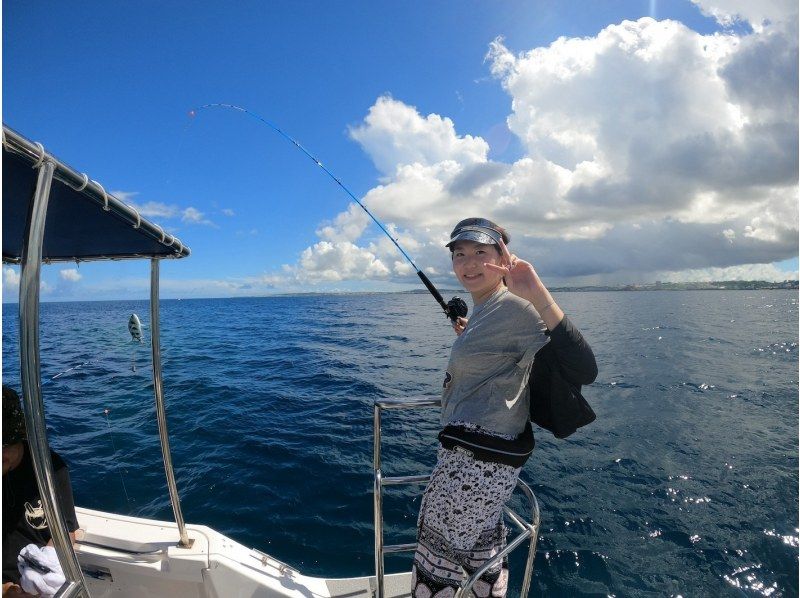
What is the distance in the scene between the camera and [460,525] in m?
2.00

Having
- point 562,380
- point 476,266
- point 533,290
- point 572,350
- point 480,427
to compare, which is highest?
point 476,266

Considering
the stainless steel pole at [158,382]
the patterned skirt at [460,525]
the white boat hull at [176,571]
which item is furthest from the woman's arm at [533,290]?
the stainless steel pole at [158,382]

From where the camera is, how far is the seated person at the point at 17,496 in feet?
7.36

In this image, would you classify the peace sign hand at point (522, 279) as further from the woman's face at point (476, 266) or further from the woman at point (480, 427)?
the woman's face at point (476, 266)

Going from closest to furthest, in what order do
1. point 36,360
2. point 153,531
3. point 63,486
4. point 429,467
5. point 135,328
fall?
point 36,360 < point 63,486 < point 153,531 < point 429,467 < point 135,328

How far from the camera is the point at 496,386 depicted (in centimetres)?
198

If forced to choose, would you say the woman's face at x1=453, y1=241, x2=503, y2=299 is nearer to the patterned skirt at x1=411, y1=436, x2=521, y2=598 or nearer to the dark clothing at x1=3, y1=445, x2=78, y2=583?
the patterned skirt at x1=411, y1=436, x2=521, y2=598

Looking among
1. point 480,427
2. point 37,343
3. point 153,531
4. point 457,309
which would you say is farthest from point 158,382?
point 480,427

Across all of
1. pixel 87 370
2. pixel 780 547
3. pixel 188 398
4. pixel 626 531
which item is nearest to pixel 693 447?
pixel 780 547

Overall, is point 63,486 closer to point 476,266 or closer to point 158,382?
point 158,382

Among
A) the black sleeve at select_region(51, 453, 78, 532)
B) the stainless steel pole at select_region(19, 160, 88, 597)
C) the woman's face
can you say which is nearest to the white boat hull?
the black sleeve at select_region(51, 453, 78, 532)

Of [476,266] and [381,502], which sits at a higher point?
[476,266]

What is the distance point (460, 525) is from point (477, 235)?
1.46m

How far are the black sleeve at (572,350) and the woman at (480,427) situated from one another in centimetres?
15
